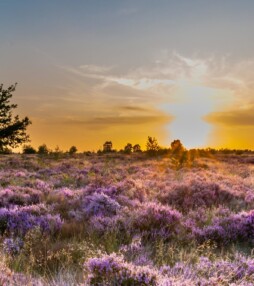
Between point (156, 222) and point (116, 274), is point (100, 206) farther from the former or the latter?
point (116, 274)

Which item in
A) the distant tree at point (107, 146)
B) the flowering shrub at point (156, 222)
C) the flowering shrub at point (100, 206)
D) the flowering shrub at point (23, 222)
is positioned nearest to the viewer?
the flowering shrub at point (156, 222)

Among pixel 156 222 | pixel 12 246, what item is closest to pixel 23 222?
pixel 12 246

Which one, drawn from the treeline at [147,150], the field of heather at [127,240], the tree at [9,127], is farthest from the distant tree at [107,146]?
the field of heather at [127,240]

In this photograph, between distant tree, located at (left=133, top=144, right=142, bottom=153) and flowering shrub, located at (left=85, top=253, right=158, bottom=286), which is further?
distant tree, located at (left=133, top=144, right=142, bottom=153)

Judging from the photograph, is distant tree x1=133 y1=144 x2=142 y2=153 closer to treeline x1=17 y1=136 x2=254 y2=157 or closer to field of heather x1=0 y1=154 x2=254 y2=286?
treeline x1=17 y1=136 x2=254 y2=157

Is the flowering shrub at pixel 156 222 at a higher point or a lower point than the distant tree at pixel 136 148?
lower

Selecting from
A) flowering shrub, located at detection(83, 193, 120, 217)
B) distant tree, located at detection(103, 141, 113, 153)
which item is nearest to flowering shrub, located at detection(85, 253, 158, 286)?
flowering shrub, located at detection(83, 193, 120, 217)

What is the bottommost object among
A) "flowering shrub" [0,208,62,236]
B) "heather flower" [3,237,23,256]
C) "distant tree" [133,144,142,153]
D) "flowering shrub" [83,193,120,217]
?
"heather flower" [3,237,23,256]

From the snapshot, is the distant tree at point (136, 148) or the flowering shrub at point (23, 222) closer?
the flowering shrub at point (23, 222)

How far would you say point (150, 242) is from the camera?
6.83 metres

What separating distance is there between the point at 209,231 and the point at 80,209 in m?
3.46

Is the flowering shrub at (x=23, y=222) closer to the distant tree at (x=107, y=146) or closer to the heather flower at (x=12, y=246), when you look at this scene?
the heather flower at (x=12, y=246)

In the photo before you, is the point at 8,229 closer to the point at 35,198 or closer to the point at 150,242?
the point at 150,242

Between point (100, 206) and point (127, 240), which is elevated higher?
point (100, 206)
